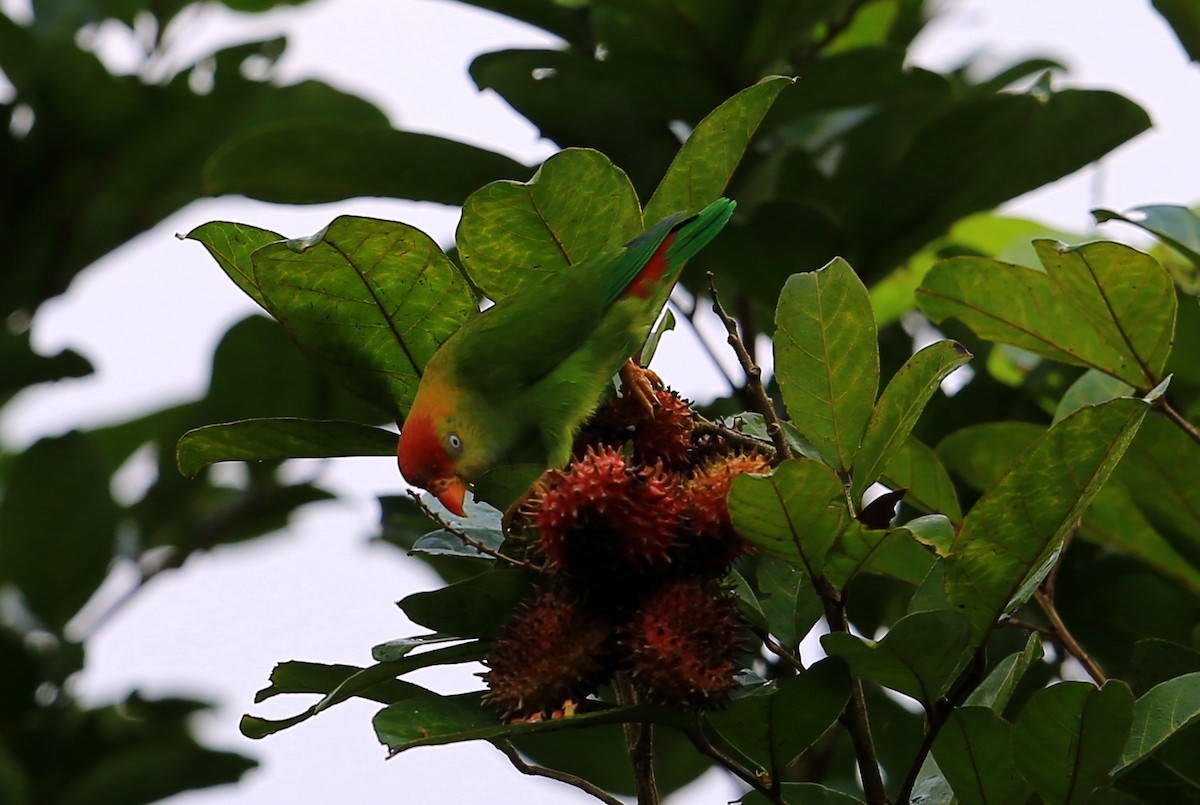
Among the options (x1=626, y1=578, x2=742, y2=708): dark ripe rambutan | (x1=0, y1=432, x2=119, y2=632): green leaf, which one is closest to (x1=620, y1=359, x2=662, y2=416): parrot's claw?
(x1=626, y1=578, x2=742, y2=708): dark ripe rambutan

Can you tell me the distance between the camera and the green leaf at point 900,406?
1.21m

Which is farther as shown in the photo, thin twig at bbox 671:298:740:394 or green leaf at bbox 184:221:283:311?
thin twig at bbox 671:298:740:394

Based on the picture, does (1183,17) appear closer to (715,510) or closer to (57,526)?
(715,510)

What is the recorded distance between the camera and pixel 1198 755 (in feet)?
4.61

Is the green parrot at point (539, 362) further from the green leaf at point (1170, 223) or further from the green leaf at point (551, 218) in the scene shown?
the green leaf at point (1170, 223)

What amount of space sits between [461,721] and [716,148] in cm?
65

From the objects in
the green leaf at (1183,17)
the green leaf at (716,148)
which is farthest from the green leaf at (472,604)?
the green leaf at (1183,17)

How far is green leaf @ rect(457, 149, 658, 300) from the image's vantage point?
4.38 ft

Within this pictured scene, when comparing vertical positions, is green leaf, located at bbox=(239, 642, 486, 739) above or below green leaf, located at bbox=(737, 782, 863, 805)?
above

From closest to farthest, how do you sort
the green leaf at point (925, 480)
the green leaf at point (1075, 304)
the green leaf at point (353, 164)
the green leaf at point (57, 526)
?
the green leaf at point (1075, 304)
the green leaf at point (925, 480)
the green leaf at point (353, 164)
the green leaf at point (57, 526)

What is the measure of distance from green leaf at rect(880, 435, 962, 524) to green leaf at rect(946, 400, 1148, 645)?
426 millimetres

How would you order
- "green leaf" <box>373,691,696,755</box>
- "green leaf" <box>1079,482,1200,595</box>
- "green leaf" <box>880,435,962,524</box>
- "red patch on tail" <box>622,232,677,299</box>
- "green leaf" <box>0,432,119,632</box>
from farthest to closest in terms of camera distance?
"green leaf" <box>0,432,119,632</box>
"green leaf" <box>1079,482,1200,595</box>
"red patch on tail" <box>622,232,677,299</box>
"green leaf" <box>880,435,962,524</box>
"green leaf" <box>373,691,696,755</box>

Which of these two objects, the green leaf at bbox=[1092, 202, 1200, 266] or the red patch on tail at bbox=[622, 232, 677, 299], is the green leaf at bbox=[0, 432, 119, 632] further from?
the green leaf at bbox=[1092, 202, 1200, 266]

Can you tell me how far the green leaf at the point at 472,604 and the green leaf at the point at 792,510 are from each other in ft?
0.79
